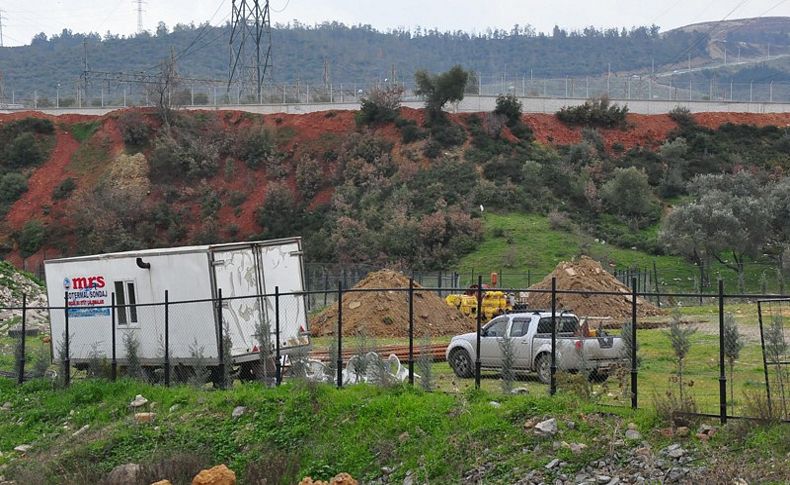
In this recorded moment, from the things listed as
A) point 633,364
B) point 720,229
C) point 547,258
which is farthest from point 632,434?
point 720,229

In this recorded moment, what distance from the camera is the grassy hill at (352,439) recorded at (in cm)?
1563

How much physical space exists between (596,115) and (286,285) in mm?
62356

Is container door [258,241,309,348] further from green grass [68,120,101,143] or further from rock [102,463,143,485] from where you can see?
green grass [68,120,101,143]

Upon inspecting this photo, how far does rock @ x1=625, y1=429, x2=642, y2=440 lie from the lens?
52.3 feet

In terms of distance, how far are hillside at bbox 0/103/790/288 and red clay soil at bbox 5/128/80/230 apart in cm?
15

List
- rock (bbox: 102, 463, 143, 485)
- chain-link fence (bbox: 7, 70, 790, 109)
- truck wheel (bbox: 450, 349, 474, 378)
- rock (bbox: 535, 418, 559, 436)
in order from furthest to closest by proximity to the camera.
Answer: chain-link fence (bbox: 7, 70, 790, 109) → truck wheel (bbox: 450, 349, 474, 378) → rock (bbox: 102, 463, 143, 485) → rock (bbox: 535, 418, 559, 436)

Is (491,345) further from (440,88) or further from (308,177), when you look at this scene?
(440,88)

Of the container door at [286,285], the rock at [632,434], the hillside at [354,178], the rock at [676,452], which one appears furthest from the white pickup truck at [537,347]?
the hillside at [354,178]

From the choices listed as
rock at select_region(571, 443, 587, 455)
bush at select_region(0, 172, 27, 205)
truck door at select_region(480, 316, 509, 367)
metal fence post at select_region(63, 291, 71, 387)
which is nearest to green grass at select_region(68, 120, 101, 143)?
bush at select_region(0, 172, 27, 205)

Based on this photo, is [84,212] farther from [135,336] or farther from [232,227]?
[135,336]

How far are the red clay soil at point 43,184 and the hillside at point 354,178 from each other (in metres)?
0.15

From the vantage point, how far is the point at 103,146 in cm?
8506

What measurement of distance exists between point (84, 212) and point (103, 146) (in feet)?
39.6

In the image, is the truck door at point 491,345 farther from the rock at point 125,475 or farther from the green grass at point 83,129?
the green grass at point 83,129
